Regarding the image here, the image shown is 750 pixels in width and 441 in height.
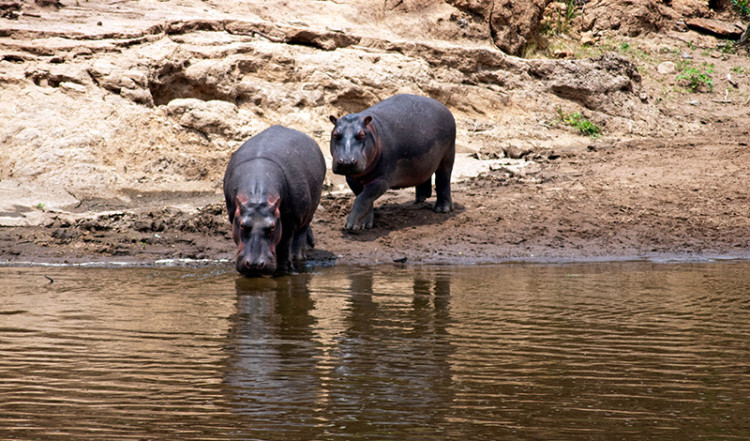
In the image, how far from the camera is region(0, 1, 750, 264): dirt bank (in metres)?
9.13

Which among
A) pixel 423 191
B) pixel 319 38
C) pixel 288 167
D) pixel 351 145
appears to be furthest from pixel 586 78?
pixel 288 167

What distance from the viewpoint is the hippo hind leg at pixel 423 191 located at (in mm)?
10485

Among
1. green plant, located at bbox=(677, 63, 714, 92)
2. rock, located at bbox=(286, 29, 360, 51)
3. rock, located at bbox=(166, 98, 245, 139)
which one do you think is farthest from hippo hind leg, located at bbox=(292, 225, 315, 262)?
green plant, located at bbox=(677, 63, 714, 92)

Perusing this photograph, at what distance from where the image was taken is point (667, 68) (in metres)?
16.4

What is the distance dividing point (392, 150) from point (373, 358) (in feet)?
16.8

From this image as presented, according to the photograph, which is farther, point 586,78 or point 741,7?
point 741,7

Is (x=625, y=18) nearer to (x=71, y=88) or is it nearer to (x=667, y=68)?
(x=667, y=68)

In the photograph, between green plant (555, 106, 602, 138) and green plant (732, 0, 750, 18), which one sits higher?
green plant (732, 0, 750, 18)

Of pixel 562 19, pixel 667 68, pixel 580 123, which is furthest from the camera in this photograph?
pixel 562 19

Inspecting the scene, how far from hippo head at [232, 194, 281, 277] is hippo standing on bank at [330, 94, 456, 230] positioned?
1.78 m

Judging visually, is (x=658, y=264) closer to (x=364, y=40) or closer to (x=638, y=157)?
(x=638, y=157)

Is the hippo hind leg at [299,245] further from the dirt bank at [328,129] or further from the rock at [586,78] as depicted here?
the rock at [586,78]

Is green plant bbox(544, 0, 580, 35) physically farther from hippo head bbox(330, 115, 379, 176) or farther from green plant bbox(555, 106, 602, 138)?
hippo head bbox(330, 115, 379, 176)

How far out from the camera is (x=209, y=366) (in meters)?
4.26
